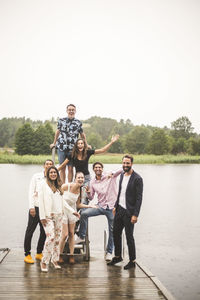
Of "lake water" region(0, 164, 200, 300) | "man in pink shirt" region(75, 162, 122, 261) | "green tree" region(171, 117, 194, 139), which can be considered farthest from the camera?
"green tree" region(171, 117, 194, 139)

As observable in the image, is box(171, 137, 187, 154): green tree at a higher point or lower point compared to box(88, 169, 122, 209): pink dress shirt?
higher

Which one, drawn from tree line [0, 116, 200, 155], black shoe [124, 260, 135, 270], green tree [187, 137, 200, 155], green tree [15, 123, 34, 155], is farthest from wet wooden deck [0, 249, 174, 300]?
green tree [187, 137, 200, 155]

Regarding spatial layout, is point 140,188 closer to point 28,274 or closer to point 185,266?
point 28,274

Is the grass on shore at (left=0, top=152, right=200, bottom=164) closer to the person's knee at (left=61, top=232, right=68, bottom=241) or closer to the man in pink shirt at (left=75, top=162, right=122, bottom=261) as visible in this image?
the man in pink shirt at (left=75, top=162, right=122, bottom=261)

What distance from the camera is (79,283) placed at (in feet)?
16.1

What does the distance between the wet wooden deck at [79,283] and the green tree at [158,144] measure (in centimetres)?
7757

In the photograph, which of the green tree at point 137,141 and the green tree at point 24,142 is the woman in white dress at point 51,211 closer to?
the green tree at point 24,142

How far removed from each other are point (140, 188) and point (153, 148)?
78636mm

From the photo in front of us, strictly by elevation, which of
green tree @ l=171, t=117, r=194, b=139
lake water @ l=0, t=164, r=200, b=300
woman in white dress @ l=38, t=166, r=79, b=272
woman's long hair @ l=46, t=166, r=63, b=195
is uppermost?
green tree @ l=171, t=117, r=194, b=139

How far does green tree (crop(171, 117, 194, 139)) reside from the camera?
9500cm

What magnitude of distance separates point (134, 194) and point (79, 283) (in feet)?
4.83

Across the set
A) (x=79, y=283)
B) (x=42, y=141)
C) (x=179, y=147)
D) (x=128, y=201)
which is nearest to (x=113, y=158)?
(x=42, y=141)

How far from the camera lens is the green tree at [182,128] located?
312 ft

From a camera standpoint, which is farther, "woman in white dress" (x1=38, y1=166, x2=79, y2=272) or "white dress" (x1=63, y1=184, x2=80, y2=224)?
"white dress" (x1=63, y1=184, x2=80, y2=224)
